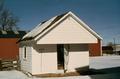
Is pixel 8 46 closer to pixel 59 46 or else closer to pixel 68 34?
pixel 59 46

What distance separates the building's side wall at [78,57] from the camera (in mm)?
24344

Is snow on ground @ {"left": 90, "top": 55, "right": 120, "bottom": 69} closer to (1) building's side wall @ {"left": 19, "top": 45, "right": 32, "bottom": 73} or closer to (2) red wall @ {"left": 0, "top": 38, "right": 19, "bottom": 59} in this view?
(1) building's side wall @ {"left": 19, "top": 45, "right": 32, "bottom": 73}

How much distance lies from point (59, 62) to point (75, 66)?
1489mm

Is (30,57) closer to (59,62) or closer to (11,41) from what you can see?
(59,62)

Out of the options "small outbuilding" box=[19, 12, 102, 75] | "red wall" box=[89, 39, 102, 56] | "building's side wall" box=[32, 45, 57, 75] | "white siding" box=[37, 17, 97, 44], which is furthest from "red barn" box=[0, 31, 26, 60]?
"red wall" box=[89, 39, 102, 56]

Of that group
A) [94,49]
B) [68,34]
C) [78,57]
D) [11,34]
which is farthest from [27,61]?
[94,49]

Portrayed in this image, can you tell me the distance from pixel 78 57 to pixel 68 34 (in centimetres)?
246

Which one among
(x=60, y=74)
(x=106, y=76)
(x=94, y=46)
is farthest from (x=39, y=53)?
(x=94, y=46)

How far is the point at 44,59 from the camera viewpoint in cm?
2316

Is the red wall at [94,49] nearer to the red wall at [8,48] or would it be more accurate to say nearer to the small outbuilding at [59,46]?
the red wall at [8,48]

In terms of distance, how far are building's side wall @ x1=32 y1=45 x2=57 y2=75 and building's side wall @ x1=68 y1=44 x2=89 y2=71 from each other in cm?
158

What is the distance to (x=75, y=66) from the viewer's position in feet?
80.4

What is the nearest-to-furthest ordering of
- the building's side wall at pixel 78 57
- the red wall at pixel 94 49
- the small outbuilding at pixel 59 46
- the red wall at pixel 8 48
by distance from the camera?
the small outbuilding at pixel 59 46 < the building's side wall at pixel 78 57 < the red wall at pixel 8 48 < the red wall at pixel 94 49

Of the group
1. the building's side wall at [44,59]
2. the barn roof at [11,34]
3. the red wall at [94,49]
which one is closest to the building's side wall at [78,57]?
the building's side wall at [44,59]
